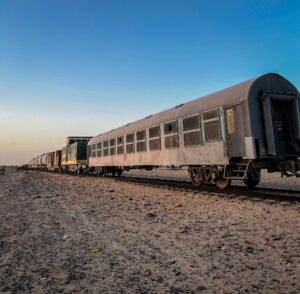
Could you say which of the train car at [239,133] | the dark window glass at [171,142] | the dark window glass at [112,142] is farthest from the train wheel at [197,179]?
the dark window glass at [112,142]

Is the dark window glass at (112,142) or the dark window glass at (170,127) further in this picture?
the dark window glass at (112,142)

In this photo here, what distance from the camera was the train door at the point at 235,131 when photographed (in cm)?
1041

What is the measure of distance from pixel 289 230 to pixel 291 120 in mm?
6445

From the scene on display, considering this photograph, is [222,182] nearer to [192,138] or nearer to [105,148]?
[192,138]

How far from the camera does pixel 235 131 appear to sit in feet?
34.8

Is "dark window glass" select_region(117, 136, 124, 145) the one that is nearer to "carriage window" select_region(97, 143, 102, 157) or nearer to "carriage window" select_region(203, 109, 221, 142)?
"carriage window" select_region(97, 143, 102, 157)

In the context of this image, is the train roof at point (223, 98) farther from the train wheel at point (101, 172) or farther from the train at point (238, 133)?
the train wheel at point (101, 172)

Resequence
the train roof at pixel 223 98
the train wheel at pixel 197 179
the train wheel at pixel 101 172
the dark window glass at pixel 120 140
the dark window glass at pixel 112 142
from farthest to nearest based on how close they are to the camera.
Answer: the train wheel at pixel 101 172, the dark window glass at pixel 112 142, the dark window glass at pixel 120 140, the train wheel at pixel 197 179, the train roof at pixel 223 98

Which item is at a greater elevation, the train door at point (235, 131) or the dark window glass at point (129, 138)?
the dark window glass at point (129, 138)

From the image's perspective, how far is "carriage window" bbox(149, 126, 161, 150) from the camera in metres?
15.4

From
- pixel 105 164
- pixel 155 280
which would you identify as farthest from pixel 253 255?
pixel 105 164

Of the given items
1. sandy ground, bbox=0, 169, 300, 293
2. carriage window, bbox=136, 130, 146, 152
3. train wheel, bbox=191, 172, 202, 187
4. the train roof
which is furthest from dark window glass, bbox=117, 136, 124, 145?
sandy ground, bbox=0, 169, 300, 293

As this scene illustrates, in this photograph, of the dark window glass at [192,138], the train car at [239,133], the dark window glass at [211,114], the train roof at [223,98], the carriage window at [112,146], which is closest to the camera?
the train car at [239,133]

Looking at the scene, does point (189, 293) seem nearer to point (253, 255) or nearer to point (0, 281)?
point (253, 255)
